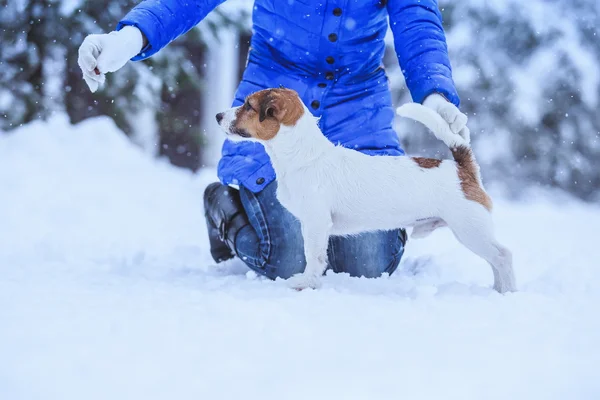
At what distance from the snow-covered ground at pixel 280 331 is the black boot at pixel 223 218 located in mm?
118

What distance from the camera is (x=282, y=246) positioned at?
106 inches

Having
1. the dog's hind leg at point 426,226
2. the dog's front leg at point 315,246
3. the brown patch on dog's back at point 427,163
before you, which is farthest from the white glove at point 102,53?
the dog's hind leg at point 426,226

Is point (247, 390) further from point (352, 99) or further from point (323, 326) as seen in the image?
point (352, 99)

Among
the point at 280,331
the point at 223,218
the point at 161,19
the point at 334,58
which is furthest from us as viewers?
the point at 223,218

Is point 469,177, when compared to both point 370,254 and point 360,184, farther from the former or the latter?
point 370,254

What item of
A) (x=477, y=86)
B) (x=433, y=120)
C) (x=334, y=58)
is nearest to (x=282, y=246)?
(x=334, y=58)

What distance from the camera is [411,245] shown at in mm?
3768

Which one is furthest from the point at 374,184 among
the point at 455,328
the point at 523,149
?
the point at 523,149

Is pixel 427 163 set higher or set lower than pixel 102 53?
lower

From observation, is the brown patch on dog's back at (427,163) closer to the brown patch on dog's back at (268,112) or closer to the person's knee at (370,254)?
the brown patch on dog's back at (268,112)

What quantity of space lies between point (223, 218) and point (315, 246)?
80cm

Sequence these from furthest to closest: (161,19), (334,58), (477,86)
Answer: (477,86) < (334,58) < (161,19)

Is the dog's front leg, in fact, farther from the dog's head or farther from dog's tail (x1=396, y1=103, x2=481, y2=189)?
dog's tail (x1=396, y1=103, x2=481, y2=189)

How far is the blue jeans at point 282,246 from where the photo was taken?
8.84 feet
